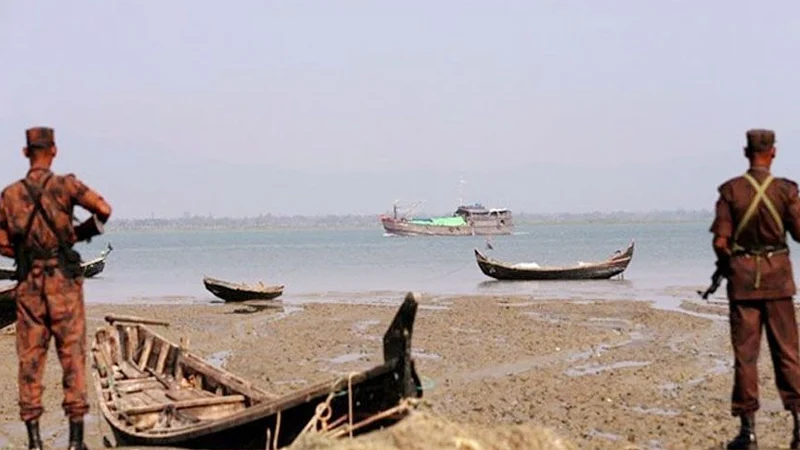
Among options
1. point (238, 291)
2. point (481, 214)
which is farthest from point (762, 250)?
point (481, 214)

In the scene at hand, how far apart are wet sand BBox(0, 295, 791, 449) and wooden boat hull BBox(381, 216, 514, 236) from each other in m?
96.0

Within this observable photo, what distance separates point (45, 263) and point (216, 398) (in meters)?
3.24

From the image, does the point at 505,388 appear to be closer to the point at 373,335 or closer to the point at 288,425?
the point at 288,425

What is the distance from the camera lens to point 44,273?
726cm

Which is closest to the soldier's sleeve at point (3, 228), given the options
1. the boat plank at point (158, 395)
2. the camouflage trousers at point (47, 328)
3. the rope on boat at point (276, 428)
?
the camouflage trousers at point (47, 328)

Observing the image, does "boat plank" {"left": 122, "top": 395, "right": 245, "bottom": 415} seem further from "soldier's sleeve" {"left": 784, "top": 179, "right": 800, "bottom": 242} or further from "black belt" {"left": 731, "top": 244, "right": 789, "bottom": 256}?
"soldier's sleeve" {"left": 784, "top": 179, "right": 800, "bottom": 242}

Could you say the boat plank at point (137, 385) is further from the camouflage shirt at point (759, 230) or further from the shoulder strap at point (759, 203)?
the shoulder strap at point (759, 203)

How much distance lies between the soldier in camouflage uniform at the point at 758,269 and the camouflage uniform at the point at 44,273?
5.03 m

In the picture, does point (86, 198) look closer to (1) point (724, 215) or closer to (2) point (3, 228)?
(2) point (3, 228)

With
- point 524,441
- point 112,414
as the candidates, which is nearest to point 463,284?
point 112,414

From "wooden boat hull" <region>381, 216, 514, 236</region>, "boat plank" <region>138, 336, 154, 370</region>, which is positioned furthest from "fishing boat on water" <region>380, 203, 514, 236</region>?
"boat plank" <region>138, 336, 154, 370</region>

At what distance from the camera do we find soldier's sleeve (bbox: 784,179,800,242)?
727 centimetres

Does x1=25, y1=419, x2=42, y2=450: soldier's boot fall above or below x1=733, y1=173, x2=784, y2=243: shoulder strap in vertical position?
below

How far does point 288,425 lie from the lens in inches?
309
